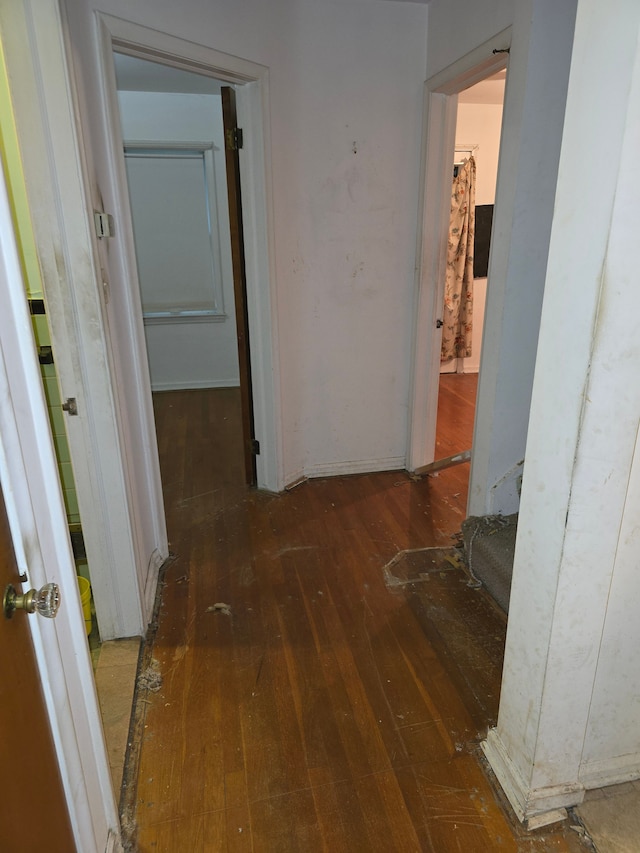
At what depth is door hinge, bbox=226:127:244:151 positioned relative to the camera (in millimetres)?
2721

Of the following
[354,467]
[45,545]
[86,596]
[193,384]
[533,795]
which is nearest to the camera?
[45,545]

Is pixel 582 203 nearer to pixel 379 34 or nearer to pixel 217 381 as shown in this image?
pixel 379 34

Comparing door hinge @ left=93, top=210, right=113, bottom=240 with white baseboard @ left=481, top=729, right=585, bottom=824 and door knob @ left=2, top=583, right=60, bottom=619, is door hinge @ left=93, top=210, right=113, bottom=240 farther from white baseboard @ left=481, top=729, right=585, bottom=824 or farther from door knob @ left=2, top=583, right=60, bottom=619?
white baseboard @ left=481, top=729, right=585, bottom=824

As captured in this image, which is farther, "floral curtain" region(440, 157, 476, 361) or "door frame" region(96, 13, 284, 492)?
"floral curtain" region(440, 157, 476, 361)

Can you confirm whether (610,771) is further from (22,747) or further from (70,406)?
(70,406)

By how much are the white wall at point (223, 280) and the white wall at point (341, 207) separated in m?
2.23

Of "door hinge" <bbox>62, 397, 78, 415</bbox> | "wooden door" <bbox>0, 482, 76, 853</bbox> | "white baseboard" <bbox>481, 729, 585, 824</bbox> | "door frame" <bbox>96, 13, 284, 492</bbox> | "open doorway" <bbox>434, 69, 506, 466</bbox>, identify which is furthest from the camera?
"open doorway" <bbox>434, 69, 506, 466</bbox>

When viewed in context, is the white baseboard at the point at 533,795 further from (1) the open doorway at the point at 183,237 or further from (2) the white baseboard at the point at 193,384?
(2) the white baseboard at the point at 193,384

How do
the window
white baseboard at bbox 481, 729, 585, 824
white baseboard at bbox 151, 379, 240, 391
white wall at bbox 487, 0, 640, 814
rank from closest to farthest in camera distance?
white wall at bbox 487, 0, 640, 814
white baseboard at bbox 481, 729, 585, 824
the window
white baseboard at bbox 151, 379, 240, 391

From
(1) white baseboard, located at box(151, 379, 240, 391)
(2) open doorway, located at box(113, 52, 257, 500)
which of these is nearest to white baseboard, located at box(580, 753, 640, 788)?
(2) open doorway, located at box(113, 52, 257, 500)

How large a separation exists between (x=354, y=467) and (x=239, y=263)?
4.56 feet

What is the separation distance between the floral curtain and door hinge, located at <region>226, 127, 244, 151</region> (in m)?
2.94

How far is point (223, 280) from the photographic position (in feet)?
17.0

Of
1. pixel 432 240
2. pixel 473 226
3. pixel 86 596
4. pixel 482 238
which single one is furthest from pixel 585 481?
pixel 482 238
